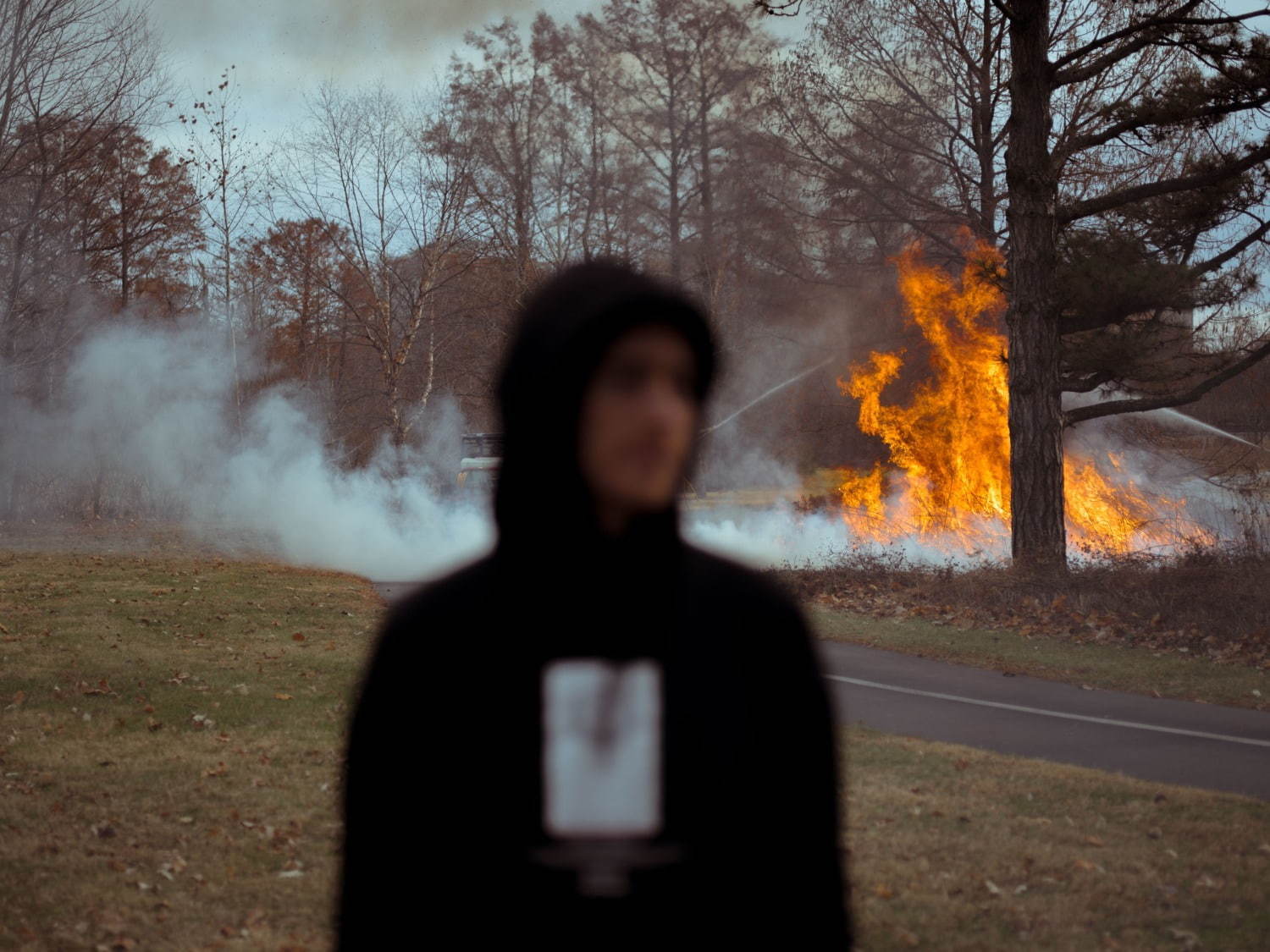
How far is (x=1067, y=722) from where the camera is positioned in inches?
392

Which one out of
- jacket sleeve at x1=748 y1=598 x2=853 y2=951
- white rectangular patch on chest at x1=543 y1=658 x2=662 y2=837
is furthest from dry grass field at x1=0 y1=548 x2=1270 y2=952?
white rectangular patch on chest at x1=543 y1=658 x2=662 y2=837

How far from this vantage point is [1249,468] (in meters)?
24.6

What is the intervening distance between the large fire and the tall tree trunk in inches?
99.1

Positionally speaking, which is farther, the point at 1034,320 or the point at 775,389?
the point at 775,389

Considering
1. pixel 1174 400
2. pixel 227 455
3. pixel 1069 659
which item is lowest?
pixel 1069 659

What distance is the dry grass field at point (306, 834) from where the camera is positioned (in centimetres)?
548

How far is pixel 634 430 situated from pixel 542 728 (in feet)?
1.40

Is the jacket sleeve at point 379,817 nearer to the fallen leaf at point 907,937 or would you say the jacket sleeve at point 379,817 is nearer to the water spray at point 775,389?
the fallen leaf at point 907,937

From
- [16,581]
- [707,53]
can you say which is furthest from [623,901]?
[707,53]

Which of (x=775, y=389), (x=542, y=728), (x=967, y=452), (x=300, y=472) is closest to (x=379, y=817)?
(x=542, y=728)

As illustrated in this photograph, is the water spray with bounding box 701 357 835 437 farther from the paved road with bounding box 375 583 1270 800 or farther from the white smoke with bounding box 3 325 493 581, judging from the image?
the paved road with bounding box 375 583 1270 800

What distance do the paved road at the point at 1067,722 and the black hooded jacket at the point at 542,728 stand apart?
18.8 ft

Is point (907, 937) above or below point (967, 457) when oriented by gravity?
below

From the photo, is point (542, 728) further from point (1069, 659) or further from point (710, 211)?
point (710, 211)
